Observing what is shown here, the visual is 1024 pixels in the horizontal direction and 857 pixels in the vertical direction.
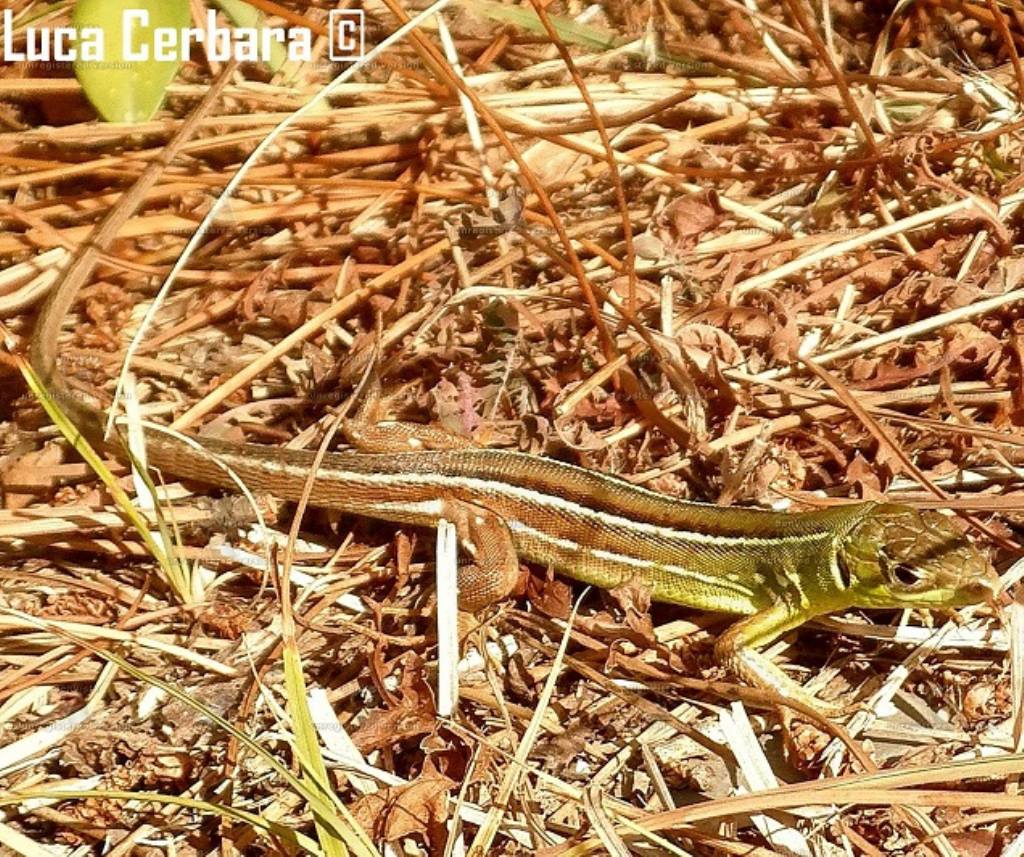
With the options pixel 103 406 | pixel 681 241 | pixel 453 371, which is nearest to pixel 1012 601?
pixel 681 241

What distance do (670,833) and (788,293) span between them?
1.92 m

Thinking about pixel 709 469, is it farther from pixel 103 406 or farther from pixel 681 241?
pixel 103 406

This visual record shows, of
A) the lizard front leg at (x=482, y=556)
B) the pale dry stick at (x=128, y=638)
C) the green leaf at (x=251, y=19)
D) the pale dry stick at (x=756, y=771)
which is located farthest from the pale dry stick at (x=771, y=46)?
the pale dry stick at (x=128, y=638)

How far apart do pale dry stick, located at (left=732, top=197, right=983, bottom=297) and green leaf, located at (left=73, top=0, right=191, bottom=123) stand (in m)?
1.96

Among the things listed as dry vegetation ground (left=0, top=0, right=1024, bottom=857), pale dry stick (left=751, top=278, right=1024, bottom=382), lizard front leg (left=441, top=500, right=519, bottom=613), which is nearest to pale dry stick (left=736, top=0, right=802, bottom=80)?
dry vegetation ground (left=0, top=0, right=1024, bottom=857)

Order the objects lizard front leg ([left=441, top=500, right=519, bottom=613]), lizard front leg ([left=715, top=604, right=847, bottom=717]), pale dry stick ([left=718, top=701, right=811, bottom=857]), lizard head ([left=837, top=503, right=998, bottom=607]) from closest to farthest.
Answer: pale dry stick ([left=718, top=701, right=811, bottom=857]), lizard head ([left=837, top=503, right=998, bottom=607]), lizard front leg ([left=715, top=604, right=847, bottom=717]), lizard front leg ([left=441, top=500, right=519, bottom=613])

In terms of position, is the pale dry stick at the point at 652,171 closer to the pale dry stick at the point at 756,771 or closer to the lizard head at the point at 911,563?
the lizard head at the point at 911,563

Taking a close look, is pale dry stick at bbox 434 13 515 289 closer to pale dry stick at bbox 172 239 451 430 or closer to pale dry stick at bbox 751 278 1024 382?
pale dry stick at bbox 172 239 451 430

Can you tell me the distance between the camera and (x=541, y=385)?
12.3 ft

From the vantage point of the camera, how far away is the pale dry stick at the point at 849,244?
372cm

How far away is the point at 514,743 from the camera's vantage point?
2.89 metres

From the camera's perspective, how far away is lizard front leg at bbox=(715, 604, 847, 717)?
9.76 ft

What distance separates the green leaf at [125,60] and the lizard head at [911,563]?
2.42 m

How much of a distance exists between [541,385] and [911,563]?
1.38 m
